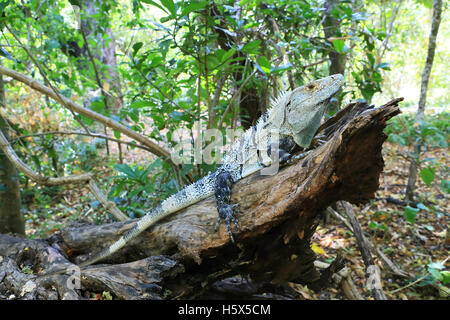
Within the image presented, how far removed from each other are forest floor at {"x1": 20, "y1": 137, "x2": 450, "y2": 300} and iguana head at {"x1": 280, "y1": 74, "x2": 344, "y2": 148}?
2.06 m

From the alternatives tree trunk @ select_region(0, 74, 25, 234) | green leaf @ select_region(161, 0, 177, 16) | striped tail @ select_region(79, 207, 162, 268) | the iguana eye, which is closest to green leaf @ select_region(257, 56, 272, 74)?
the iguana eye

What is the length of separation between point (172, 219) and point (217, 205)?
0.61 m

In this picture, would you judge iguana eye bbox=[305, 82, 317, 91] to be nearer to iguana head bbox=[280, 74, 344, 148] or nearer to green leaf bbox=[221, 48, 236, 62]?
iguana head bbox=[280, 74, 344, 148]

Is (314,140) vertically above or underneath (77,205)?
underneath

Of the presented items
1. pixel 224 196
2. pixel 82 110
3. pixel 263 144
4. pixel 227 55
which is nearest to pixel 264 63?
pixel 227 55

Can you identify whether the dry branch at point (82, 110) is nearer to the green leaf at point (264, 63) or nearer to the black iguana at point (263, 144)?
the black iguana at point (263, 144)

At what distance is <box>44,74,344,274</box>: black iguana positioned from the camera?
2.99 meters

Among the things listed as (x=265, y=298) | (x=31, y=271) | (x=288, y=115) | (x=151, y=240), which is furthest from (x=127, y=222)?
(x=288, y=115)

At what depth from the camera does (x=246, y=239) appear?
2.63 m

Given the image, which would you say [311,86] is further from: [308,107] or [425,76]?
[425,76]

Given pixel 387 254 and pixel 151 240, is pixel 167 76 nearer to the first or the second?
pixel 151 240

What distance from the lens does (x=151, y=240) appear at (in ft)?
10.4

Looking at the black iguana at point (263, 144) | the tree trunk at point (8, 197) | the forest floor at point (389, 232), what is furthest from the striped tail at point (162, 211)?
the tree trunk at point (8, 197)

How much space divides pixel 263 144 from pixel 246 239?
44.2 inches
